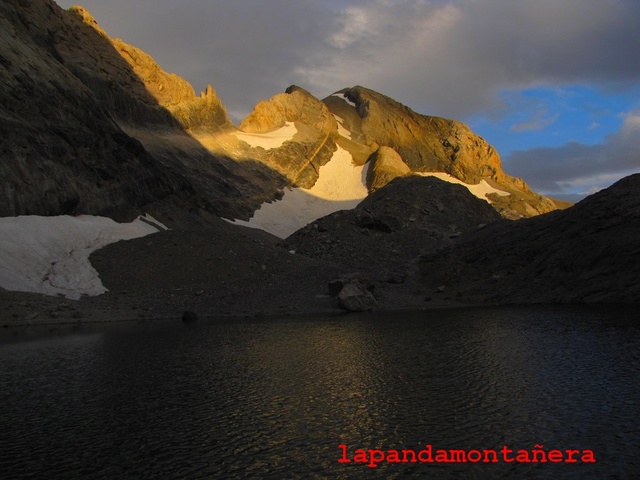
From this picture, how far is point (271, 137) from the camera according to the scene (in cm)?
11312

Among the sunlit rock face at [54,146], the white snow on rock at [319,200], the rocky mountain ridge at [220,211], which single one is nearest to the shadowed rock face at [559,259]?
the rocky mountain ridge at [220,211]

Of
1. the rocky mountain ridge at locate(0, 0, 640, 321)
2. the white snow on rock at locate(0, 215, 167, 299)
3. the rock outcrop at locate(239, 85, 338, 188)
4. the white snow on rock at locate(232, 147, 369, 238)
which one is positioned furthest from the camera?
the rock outcrop at locate(239, 85, 338, 188)

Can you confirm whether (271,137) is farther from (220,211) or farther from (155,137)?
(220,211)

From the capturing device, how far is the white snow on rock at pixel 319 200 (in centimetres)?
8319

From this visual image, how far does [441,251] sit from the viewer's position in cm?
5662

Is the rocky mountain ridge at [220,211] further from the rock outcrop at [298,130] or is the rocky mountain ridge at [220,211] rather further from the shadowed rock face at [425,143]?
the shadowed rock face at [425,143]

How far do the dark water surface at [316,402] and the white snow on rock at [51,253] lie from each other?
13116 mm

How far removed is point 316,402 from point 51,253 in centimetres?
3789

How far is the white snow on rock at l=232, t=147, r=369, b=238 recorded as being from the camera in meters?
83.2

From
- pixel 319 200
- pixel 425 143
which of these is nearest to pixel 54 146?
pixel 319 200

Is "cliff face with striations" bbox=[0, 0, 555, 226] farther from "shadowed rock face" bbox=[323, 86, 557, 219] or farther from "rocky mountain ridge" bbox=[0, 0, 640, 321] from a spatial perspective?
"shadowed rock face" bbox=[323, 86, 557, 219]

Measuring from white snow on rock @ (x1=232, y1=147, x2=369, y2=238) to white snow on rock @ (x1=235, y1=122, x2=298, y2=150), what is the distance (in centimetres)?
1111

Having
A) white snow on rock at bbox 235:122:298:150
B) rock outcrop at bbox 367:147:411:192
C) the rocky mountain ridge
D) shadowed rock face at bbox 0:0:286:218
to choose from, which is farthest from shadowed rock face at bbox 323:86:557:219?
shadowed rock face at bbox 0:0:286:218

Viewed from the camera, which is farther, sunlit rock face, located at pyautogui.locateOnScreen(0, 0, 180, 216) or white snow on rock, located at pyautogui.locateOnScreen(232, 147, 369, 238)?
white snow on rock, located at pyautogui.locateOnScreen(232, 147, 369, 238)
